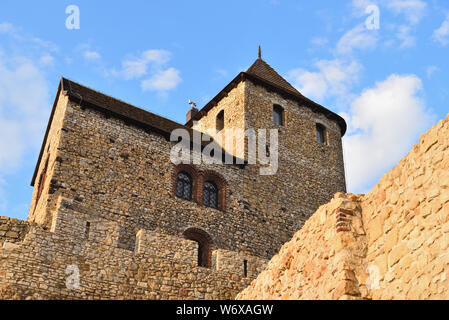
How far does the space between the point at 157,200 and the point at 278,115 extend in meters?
8.68

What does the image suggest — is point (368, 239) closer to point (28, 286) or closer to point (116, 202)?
point (28, 286)

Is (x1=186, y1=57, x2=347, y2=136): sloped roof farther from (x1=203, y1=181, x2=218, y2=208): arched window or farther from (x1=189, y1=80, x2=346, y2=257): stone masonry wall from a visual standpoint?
(x1=203, y1=181, x2=218, y2=208): arched window

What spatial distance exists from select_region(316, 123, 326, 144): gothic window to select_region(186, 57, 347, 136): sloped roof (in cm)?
73

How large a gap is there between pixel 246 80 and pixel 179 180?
22.8 ft

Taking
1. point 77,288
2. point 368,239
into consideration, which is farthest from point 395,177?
point 77,288

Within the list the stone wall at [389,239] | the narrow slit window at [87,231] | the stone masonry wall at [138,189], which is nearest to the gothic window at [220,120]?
the stone masonry wall at [138,189]

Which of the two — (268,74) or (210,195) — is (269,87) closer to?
(268,74)

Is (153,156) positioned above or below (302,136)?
below

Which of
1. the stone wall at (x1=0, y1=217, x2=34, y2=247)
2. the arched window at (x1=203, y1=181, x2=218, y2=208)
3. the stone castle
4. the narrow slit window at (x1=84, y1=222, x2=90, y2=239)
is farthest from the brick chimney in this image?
the stone wall at (x1=0, y1=217, x2=34, y2=247)

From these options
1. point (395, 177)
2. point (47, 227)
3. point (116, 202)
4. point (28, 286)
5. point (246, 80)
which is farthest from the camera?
point (246, 80)

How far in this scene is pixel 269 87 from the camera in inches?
985

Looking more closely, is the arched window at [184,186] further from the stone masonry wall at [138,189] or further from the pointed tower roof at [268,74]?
the pointed tower roof at [268,74]

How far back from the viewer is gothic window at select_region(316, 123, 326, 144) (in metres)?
25.7

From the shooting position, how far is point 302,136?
24656mm
